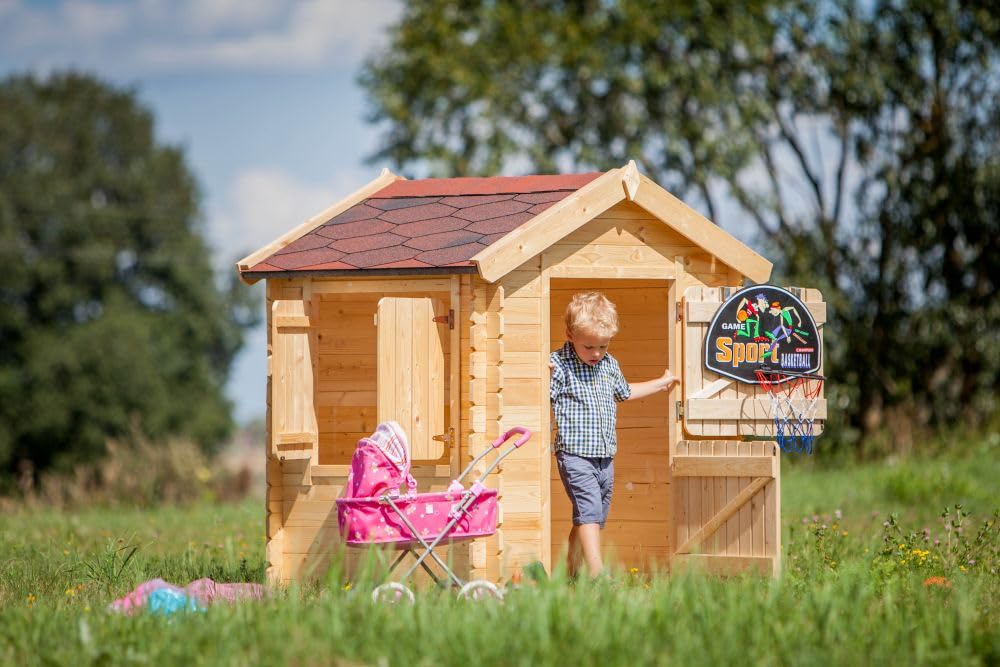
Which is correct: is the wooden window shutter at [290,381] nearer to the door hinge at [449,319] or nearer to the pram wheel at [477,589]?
the door hinge at [449,319]

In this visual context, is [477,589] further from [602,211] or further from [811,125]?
[811,125]

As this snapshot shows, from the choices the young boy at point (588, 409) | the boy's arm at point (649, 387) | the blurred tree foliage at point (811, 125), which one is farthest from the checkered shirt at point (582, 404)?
the blurred tree foliage at point (811, 125)

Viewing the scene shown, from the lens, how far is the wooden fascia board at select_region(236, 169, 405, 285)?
28.0ft

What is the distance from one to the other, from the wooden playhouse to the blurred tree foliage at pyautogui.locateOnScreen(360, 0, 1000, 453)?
12195mm

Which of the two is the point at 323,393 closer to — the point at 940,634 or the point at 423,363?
the point at 423,363

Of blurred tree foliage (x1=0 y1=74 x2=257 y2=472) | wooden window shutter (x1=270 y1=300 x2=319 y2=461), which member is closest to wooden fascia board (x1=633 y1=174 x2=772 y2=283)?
wooden window shutter (x1=270 y1=300 x2=319 y2=461)

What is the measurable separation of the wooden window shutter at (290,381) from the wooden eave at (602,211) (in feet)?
4.62

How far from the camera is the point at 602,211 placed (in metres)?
8.41

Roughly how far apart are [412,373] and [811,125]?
15694 millimetres

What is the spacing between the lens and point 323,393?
9797 mm

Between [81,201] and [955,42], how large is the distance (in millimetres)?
25868

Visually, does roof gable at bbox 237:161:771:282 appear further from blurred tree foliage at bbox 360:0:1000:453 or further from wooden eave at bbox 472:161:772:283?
blurred tree foliage at bbox 360:0:1000:453

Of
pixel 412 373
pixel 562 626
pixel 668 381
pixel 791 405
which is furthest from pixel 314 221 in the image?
pixel 562 626

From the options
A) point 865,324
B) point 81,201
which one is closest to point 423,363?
point 865,324
